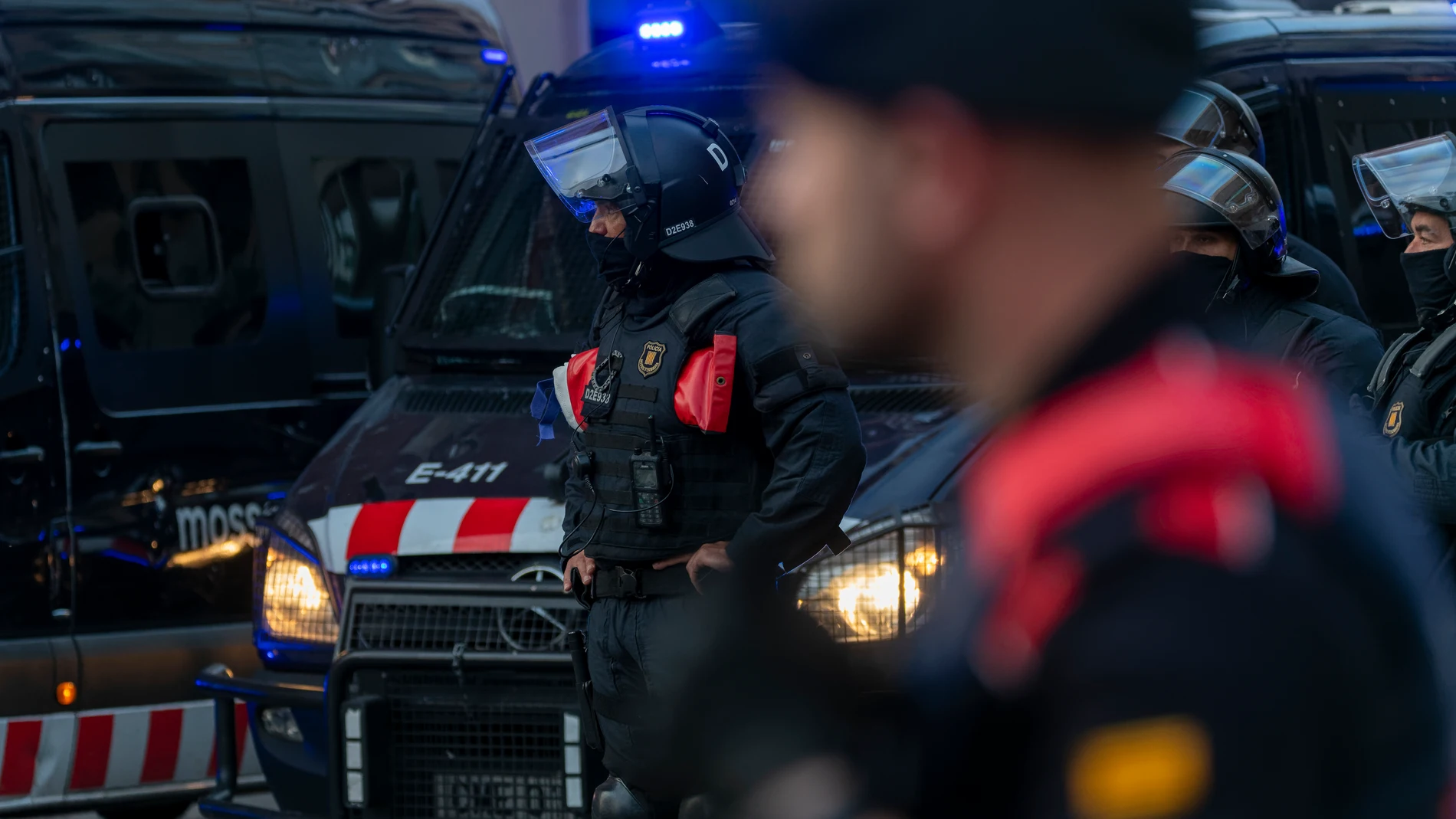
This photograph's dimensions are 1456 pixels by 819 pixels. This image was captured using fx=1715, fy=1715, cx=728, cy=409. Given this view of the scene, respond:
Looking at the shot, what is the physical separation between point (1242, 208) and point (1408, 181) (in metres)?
0.36

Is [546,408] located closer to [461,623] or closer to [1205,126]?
[461,623]

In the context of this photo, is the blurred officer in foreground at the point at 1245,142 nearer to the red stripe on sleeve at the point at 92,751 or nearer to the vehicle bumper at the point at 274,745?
the vehicle bumper at the point at 274,745

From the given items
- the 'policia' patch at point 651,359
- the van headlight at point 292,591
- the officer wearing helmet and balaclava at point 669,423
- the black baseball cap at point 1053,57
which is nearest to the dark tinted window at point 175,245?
the van headlight at point 292,591

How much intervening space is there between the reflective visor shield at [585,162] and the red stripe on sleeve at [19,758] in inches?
119

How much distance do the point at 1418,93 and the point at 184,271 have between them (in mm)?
4063

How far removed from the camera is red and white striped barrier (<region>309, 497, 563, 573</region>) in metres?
4.18

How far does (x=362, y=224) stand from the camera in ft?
21.1

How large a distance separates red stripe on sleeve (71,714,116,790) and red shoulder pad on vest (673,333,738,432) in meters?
3.18

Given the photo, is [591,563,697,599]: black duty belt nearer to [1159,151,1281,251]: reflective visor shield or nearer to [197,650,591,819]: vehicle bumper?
[197,650,591,819]: vehicle bumper

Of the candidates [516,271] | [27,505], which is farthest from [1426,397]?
[27,505]

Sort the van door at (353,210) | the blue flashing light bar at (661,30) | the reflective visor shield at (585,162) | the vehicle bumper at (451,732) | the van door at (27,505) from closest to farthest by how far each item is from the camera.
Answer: the reflective visor shield at (585,162)
the vehicle bumper at (451,732)
the blue flashing light bar at (661,30)
the van door at (27,505)
the van door at (353,210)

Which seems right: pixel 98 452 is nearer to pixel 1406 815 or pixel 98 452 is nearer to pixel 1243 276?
pixel 1243 276

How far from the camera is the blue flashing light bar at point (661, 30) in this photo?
17.1 feet

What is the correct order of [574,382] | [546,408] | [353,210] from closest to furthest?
1. [574,382]
2. [546,408]
3. [353,210]
